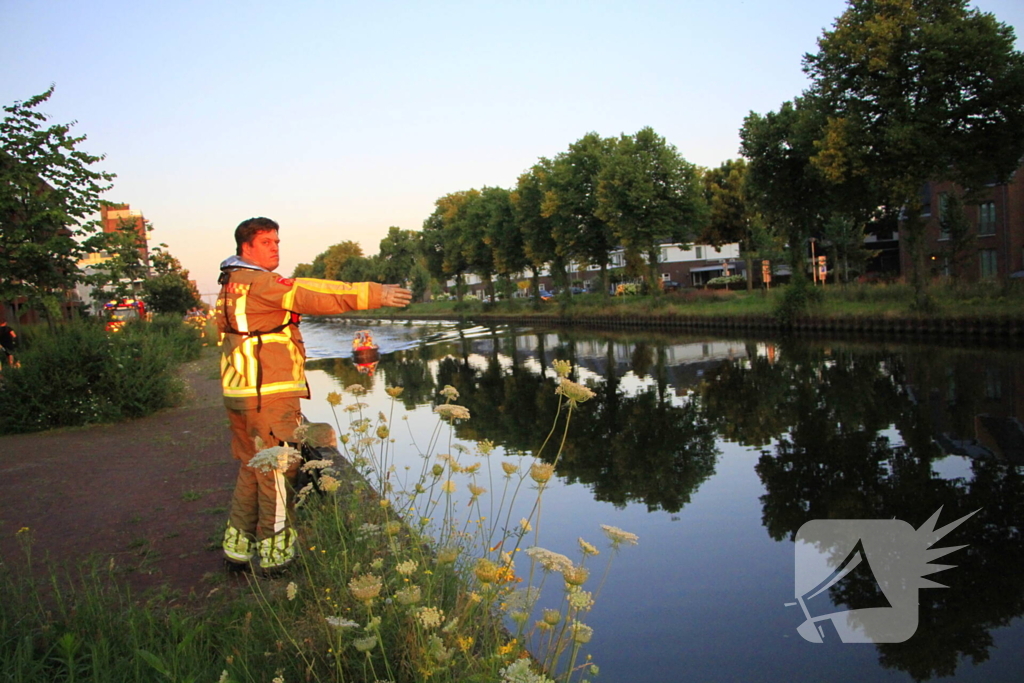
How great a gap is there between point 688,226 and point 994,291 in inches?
771

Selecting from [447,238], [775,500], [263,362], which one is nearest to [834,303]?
[775,500]

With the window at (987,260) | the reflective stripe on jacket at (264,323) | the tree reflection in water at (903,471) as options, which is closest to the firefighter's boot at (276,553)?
the reflective stripe on jacket at (264,323)

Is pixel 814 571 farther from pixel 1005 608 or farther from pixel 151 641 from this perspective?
pixel 151 641

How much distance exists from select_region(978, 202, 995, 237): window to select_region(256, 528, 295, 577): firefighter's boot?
45.3 m

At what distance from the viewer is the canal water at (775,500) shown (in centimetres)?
434

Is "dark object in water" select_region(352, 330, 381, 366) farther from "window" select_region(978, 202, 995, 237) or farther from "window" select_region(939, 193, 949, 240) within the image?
"window" select_region(978, 202, 995, 237)

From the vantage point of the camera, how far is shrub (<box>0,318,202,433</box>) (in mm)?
11383

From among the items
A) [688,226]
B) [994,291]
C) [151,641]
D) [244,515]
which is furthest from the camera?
[688,226]

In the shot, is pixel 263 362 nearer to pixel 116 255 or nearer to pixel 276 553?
pixel 276 553

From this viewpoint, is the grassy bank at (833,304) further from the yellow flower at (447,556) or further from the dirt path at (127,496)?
the yellow flower at (447,556)

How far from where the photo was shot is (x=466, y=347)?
1266 inches

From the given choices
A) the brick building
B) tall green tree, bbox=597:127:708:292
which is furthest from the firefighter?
the brick building

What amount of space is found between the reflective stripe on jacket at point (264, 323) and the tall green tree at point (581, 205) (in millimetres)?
42655

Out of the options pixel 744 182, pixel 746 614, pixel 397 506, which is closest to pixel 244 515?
pixel 397 506
